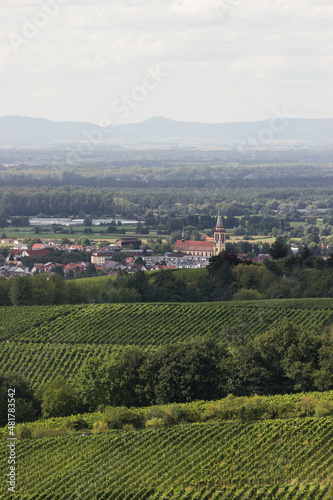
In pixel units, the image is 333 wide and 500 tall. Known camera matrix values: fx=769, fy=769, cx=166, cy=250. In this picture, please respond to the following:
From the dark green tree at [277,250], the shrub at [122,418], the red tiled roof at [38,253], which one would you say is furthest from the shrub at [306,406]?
the red tiled roof at [38,253]

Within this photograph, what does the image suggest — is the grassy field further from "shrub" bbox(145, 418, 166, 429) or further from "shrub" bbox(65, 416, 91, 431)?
"shrub" bbox(145, 418, 166, 429)

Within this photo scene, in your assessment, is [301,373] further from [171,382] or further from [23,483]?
[23,483]

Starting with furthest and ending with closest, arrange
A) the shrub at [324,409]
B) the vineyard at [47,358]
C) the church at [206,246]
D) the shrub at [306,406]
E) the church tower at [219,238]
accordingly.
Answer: the church at [206,246]
the church tower at [219,238]
the vineyard at [47,358]
the shrub at [306,406]
the shrub at [324,409]

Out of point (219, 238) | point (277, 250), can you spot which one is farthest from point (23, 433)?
point (219, 238)

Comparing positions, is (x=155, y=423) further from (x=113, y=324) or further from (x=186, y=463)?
(x=113, y=324)

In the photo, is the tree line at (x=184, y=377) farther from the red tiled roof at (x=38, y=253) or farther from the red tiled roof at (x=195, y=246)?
the red tiled roof at (x=195, y=246)

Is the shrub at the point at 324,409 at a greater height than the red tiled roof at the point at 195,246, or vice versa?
the shrub at the point at 324,409

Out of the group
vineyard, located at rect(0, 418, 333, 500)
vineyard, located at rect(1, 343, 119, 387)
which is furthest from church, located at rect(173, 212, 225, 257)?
→ vineyard, located at rect(0, 418, 333, 500)
